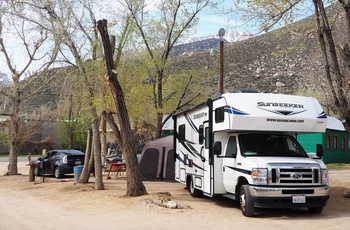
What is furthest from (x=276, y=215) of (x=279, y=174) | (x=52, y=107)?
(x=52, y=107)

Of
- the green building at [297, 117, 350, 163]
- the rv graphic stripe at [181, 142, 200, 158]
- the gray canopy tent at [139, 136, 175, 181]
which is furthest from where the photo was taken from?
the green building at [297, 117, 350, 163]

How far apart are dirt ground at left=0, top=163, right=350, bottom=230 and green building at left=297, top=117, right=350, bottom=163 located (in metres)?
16.3

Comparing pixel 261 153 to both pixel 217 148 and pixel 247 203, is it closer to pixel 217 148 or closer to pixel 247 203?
pixel 217 148

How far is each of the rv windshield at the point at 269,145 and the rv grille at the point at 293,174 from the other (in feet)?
2.99

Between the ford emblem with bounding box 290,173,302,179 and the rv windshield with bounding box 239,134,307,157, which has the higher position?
the rv windshield with bounding box 239,134,307,157

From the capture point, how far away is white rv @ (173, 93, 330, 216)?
10461mm

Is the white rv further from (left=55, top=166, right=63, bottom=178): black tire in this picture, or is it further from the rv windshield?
(left=55, top=166, right=63, bottom=178): black tire

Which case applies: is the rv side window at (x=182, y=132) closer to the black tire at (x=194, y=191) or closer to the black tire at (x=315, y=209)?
the black tire at (x=194, y=191)

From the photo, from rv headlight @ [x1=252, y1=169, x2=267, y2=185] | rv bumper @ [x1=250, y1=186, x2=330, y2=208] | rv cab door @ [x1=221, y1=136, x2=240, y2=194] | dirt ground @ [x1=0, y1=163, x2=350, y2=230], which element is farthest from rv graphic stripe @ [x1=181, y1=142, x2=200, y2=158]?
rv bumper @ [x1=250, y1=186, x2=330, y2=208]

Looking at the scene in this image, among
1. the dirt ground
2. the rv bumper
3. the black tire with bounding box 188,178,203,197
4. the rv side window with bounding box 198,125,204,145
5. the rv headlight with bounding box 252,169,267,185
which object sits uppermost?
the rv side window with bounding box 198,125,204,145

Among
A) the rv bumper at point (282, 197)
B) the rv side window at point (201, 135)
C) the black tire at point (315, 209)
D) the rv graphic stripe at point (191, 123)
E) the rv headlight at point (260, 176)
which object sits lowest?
the black tire at point (315, 209)

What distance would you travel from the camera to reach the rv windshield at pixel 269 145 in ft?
37.4

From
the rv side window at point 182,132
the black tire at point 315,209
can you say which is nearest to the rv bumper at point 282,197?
the black tire at point 315,209

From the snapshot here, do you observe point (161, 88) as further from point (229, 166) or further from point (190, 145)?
point (229, 166)
